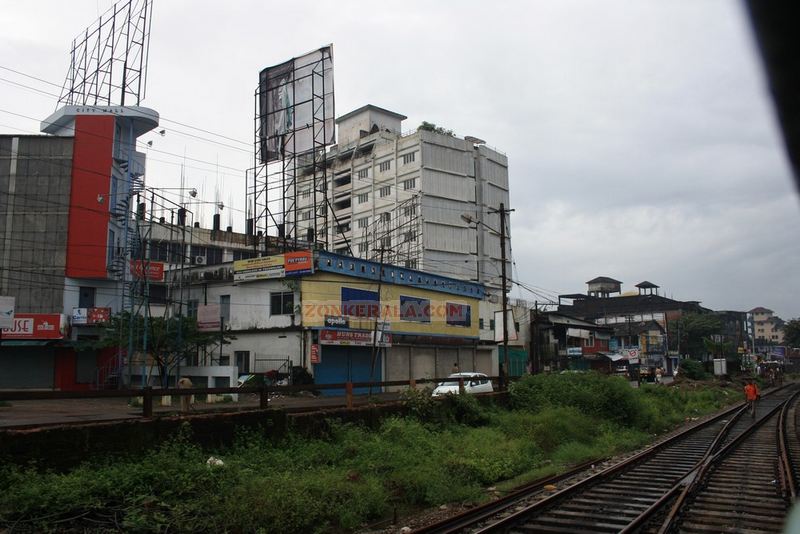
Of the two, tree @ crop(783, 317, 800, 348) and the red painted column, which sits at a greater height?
the red painted column

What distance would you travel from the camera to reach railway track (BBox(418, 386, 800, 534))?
359 inches

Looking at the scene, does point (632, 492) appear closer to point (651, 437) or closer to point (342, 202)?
point (651, 437)

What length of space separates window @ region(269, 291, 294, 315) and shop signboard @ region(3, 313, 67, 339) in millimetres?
11317

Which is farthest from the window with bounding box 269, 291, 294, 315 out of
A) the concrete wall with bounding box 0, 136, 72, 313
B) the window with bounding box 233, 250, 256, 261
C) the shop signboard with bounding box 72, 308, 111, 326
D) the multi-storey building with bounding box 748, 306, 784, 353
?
the multi-storey building with bounding box 748, 306, 784, 353

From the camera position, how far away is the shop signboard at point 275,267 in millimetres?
33188

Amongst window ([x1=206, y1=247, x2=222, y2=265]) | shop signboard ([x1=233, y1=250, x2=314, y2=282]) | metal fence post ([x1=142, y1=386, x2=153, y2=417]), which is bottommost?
metal fence post ([x1=142, y1=386, x2=153, y2=417])

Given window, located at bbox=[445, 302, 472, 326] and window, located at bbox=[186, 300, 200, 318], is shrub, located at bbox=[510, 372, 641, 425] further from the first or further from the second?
window, located at bbox=[186, 300, 200, 318]

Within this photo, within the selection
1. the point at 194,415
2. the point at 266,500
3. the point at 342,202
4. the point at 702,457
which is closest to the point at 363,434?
the point at 194,415

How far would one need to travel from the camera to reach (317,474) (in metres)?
11.3

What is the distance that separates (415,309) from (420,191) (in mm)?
31932

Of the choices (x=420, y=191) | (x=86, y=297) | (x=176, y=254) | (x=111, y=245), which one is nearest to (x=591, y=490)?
(x=176, y=254)

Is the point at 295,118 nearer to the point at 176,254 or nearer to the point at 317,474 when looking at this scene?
the point at 176,254

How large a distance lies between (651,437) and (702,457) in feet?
18.4

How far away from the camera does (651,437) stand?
2089 cm
